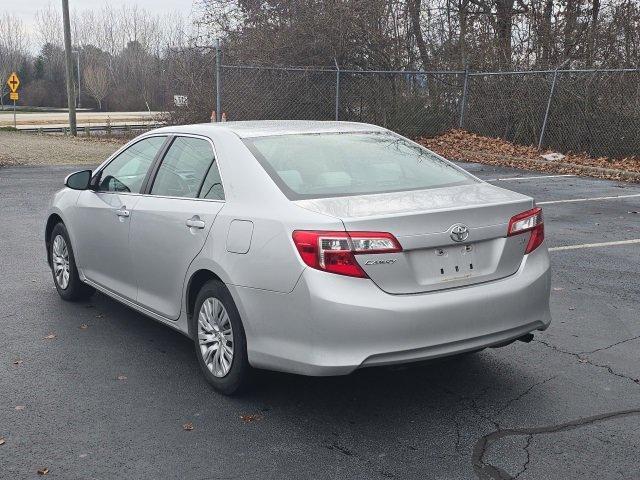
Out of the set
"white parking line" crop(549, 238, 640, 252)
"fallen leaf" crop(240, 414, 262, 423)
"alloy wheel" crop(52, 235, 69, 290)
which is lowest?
"white parking line" crop(549, 238, 640, 252)

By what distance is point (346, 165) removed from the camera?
4.78 m

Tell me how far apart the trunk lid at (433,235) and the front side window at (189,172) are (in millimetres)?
876

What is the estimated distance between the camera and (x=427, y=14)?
22219 millimetres

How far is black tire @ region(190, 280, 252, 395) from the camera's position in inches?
171

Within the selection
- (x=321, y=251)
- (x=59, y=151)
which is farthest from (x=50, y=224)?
(x=59, y=151)

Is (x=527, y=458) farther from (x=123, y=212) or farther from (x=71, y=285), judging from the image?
(x=71, y=285)

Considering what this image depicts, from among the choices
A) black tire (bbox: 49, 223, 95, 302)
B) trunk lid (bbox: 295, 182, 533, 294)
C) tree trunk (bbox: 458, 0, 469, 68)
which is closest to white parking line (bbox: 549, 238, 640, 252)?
trunk lid (bbox: 295, 182, 533, 294)

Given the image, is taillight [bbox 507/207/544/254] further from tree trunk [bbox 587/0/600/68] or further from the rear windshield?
tree trunk [bbox 587/0/600/68]

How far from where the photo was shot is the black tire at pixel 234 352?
14.2ft

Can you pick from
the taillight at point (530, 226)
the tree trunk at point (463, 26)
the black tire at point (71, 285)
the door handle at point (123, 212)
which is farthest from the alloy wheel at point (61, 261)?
the tree trunk at point (463, 26)

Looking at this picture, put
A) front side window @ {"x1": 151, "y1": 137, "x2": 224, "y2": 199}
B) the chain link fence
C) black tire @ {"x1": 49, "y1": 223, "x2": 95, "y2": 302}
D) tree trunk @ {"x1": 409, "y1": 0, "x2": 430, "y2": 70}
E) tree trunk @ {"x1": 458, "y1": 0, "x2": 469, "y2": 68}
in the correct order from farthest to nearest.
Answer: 1. tree trunk @ {"x1": 409, "y1": 0, "x2": 430, "y2": 70}
2. tree trunk @ {"x1": 458, "y1": 0, "x2": 469, "y2": 68}
3. the chain link fence
4. black tire @ {"x1": 49, "y1": 223, "x2": 95, "y2": 302}
5. front side window @ {"x1": 151, "y1": 137, "x2": 224, "y2": 199}

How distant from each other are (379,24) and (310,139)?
16927 millimetres

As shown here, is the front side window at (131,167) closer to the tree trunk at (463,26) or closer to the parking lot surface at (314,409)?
the parking lot surface at (314,409)

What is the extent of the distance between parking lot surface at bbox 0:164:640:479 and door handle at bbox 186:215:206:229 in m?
0.94
